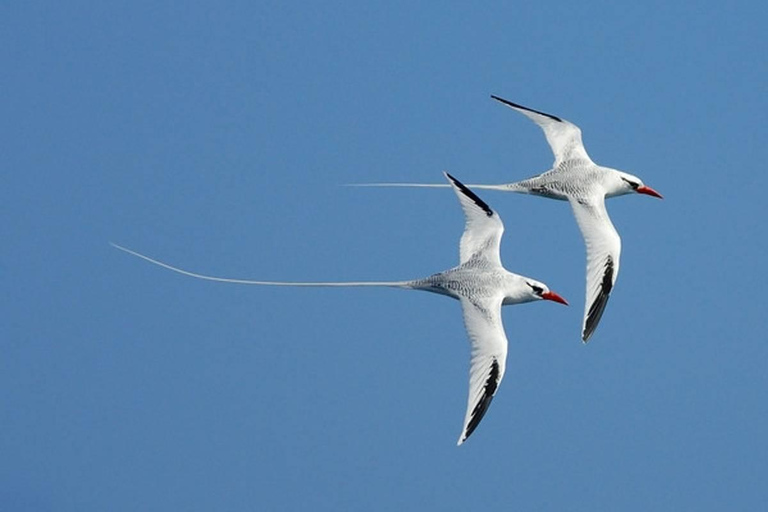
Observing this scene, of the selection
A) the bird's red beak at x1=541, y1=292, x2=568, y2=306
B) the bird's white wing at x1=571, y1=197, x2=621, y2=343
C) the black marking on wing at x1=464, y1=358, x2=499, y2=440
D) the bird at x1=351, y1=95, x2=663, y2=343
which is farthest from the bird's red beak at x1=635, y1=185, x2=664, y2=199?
the black marking on wing at x1=464, y1=358, x2=499, y2=440

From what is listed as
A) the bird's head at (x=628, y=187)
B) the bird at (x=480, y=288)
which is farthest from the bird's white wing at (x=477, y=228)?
the bird's head at (x=628, y=187)

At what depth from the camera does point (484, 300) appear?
98.7 ft

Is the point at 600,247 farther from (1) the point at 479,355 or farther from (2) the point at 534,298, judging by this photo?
(1) the point at 479,355

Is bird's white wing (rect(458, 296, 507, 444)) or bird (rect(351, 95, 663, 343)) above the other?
bird (rect(351, 95, 663, 343))

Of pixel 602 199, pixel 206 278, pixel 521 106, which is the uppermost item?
pixel 521 106

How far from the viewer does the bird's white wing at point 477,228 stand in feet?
104

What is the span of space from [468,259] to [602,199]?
3108mm

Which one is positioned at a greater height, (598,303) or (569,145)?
(569,145)

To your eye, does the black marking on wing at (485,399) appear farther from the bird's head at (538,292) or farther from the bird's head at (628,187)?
the bird's head at (628,187)

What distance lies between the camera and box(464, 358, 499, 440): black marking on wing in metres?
27.5

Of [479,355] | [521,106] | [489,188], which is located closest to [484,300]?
[479,355]

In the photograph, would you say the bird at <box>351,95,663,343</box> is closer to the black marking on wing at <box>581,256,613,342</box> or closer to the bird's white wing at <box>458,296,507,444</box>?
the black marking on wing at <box>581,256,613,342</box>

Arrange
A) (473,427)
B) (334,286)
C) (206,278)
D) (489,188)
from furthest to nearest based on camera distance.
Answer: (489,188) < (334,286) < (206,278) < (473,427)

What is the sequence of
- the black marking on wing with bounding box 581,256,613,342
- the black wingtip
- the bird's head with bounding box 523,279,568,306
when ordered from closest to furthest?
the black wingtip → the black marking on wing with bounding box 581,256,613,342 → the bird's head with bounding box 523,279,568,306
